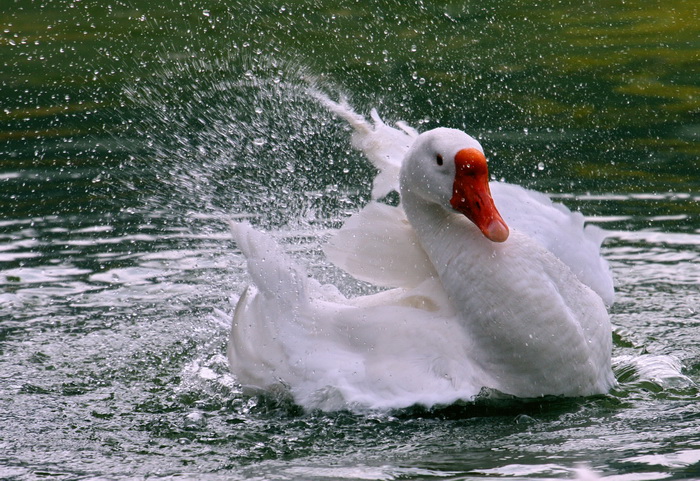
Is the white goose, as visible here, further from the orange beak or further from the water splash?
the water splash

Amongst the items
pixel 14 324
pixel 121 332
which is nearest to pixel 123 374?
pixel 121 332

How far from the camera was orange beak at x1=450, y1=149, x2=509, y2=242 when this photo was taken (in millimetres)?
4973

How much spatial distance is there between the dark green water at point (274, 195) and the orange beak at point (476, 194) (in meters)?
0.85

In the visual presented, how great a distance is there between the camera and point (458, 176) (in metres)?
5.03

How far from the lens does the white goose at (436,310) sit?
4.95 metres

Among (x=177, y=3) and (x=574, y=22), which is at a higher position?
(x=177, y=3)

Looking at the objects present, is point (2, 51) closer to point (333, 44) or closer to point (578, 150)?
point (333, 44)

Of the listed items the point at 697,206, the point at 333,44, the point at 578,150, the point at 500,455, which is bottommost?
the point at 500,455

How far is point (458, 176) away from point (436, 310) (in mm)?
688

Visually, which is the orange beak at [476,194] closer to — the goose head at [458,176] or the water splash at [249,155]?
the goose head at [458,176]

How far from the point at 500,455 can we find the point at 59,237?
4526 millimetres

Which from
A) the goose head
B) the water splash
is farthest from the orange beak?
the water splash

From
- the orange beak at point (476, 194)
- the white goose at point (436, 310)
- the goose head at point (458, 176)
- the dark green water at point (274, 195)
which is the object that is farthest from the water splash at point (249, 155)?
the orange beak at point (476, 194)

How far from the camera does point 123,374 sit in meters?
5.72
